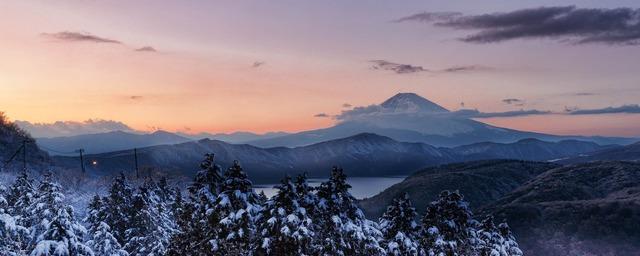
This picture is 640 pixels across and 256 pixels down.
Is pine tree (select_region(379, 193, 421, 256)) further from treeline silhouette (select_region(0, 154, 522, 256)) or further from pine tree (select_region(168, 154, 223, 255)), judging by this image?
pine tree (select_region(168, 154, 223, 255))

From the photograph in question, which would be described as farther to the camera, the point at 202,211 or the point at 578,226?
the point at 578,226

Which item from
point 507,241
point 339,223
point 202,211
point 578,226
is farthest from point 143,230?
point 578,226

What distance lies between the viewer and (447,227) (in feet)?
127

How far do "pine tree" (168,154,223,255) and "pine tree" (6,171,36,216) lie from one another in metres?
18.5

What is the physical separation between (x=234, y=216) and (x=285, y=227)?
9.83ft

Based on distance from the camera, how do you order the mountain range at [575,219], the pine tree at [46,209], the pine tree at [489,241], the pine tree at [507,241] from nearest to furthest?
the pine tree at [46,209] < the pine tree at [489,241] < the pine tree at [507,241] < the mountain range at [575,219]

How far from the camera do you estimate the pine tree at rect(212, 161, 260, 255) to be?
28.8 metres

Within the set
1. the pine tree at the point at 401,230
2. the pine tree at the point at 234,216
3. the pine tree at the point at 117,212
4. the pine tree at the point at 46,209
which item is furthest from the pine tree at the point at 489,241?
the pine tree at the point at 46,209

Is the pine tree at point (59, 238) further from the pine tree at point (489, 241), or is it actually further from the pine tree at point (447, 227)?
the pine tree at point (489, 241)

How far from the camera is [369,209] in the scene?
18938 cm

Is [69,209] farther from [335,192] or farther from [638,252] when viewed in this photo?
[638,252]

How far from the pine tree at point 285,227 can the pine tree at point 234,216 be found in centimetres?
75

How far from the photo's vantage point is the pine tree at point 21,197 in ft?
148

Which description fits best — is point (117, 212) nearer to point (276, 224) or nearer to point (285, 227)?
point (276, 224)
